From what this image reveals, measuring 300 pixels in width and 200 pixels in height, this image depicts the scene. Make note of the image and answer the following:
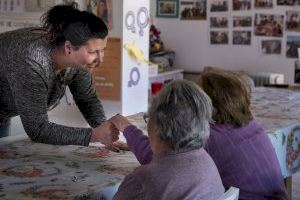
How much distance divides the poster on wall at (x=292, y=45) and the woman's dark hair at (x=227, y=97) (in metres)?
3.27

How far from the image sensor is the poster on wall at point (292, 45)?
4988 millimetres

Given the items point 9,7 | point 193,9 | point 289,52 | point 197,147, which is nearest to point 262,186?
point 197,147

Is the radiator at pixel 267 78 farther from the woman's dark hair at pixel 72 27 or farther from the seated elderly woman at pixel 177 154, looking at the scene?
the seated elderly woman at pixel 177 154

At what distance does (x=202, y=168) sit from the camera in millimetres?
1377

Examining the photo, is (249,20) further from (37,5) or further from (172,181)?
(172,181)

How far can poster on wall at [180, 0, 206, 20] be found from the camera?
542 cm

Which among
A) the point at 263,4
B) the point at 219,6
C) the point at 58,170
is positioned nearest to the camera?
the point at 58,170

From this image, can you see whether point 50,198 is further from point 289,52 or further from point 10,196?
point 289,52

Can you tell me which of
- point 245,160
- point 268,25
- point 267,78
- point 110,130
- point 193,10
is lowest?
point 267,78

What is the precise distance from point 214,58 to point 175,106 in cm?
413

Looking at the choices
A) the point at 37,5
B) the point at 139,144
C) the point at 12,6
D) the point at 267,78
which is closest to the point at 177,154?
the point at 139,144

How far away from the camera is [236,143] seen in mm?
1852

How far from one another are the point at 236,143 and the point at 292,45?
3.37 meters

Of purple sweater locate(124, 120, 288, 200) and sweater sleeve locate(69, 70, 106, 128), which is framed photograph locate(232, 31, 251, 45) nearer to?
sweater sleeve locate(69, 70, 106, 128)
